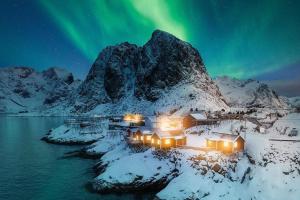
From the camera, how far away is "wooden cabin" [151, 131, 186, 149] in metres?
61.0

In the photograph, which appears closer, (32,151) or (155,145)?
(155,145)

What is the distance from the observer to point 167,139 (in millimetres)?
61344

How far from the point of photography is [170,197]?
43250 millimetres

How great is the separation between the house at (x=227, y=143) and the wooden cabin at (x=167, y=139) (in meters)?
7.31

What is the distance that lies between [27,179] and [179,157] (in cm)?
3010

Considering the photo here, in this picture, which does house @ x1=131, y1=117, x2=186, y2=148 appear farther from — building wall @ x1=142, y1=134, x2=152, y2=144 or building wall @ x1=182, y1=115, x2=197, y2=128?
building wall @ x1=182, y1=115, x2=197, y2=128

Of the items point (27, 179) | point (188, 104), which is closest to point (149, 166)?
point (27, 179)

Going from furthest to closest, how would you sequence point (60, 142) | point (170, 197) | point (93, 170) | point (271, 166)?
point (60, 142), point (93, 170), point (271, 166), point (170, 197)

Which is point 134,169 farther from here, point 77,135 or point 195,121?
point 77,135

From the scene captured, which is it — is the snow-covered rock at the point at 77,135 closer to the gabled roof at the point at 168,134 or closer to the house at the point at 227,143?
the gabled roof at the point at 168,134

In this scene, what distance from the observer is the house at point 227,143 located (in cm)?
5459

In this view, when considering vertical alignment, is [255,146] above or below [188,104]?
below

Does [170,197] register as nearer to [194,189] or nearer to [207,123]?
[194,189]

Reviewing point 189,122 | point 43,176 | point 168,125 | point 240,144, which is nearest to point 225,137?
point 240,144
